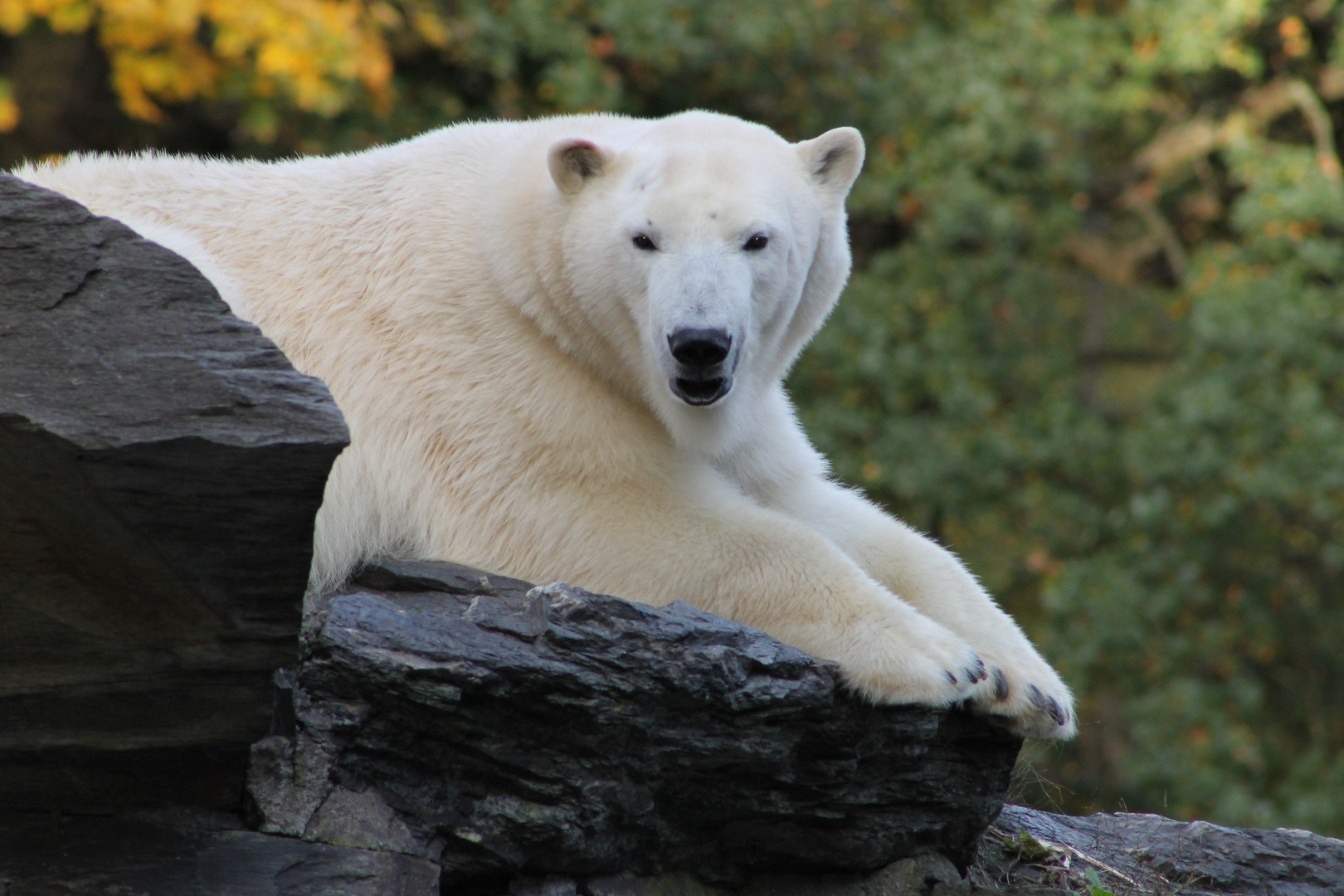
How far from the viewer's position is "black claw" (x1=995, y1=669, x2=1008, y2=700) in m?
3.59

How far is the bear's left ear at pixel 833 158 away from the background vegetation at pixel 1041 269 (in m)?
5.29

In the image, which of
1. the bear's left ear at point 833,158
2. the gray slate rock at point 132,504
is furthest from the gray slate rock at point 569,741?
the bear's left ear at point 833,158

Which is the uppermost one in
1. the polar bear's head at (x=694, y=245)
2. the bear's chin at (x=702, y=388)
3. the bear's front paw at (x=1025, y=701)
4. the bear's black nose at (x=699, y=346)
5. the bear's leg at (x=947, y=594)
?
the polar bear's head at (x=694, y=245)

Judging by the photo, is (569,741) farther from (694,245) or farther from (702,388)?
(694,245)

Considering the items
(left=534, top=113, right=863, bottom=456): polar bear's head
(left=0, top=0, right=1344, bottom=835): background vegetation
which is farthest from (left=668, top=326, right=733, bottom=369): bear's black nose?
(left=0, top=0, right=1344, bottom=835): background vegetation

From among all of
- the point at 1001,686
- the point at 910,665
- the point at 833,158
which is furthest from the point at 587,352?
the point at 1001,686

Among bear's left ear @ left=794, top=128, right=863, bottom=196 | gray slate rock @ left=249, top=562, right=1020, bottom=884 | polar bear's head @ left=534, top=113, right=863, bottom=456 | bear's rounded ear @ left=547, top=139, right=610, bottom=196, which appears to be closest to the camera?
gray slate rock @ left=249, top=562, right=1020, bottom=884

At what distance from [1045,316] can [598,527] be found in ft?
26.2

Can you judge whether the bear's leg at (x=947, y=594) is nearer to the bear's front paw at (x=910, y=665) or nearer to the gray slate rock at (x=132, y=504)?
the bear's front paw at (x=910, y=665)

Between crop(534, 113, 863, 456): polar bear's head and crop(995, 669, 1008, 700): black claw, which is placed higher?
crop(534, 113, 863, 456): polar bear's head

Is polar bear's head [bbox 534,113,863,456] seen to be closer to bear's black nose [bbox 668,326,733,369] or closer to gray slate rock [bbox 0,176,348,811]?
bear's black nose [bbox 668,326,733,369]

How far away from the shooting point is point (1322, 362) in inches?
351

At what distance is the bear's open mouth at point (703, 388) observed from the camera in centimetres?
364

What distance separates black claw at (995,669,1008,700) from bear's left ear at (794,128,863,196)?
1.55 meters
